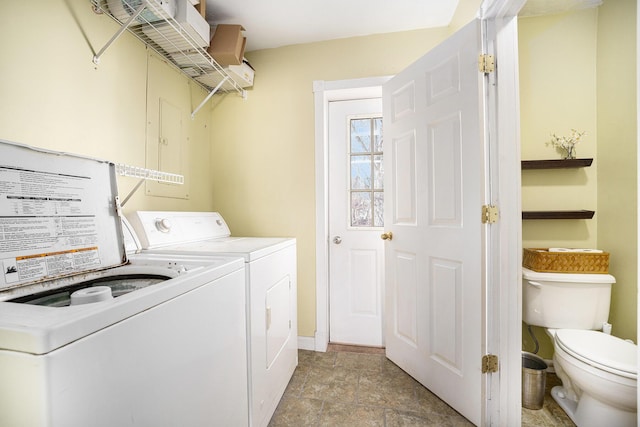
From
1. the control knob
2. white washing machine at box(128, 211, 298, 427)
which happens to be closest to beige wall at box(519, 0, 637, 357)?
white washing machine at box(128, 211, 298, 427)

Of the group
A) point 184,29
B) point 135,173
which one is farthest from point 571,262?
point 184,29

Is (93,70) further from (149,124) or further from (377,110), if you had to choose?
(377,110)

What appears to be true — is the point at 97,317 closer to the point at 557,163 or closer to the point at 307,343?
the point at 307,343

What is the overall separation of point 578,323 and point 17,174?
2599mm

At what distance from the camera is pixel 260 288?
1.30 meters

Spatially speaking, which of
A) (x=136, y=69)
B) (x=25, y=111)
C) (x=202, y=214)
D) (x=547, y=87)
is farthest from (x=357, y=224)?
(x=25, y=111)

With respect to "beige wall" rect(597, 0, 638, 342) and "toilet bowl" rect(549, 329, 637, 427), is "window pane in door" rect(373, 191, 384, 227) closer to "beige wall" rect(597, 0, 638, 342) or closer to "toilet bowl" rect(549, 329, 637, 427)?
"toilet bowl" rect(549, 329, 637, 427)

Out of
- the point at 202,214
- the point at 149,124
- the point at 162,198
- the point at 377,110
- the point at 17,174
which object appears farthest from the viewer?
the point at 377,110

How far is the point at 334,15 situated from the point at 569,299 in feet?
7.70

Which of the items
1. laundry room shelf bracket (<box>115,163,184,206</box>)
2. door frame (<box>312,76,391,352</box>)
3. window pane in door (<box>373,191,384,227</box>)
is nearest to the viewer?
laundry room shelf bracket (<box>115,163,184,206</box>)

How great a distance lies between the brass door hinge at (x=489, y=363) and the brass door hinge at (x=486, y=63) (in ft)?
4.71

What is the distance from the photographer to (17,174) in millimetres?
765

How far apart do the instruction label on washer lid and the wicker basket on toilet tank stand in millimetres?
2191

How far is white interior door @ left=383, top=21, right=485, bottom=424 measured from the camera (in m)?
1.37
